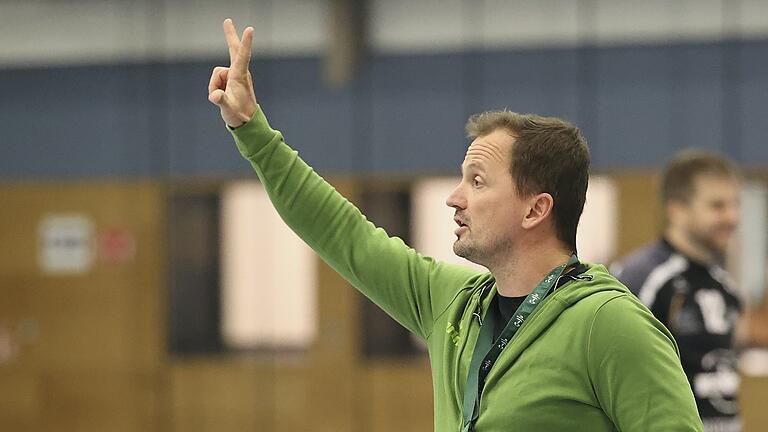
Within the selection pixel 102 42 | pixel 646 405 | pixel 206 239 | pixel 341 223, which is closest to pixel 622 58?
pixel 206 239

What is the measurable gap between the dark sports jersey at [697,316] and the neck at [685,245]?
20 mm

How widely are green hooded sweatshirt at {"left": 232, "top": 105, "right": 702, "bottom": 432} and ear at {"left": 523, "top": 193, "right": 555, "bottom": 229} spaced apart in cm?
12

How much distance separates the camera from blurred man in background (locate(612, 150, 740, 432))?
3.40 m

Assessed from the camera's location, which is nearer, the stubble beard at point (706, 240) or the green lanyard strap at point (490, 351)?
the green lanyard strap at point (490, 351)

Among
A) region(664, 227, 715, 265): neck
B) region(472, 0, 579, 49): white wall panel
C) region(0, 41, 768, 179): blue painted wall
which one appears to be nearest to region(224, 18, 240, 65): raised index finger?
region(664, 227, 715, 265): neck

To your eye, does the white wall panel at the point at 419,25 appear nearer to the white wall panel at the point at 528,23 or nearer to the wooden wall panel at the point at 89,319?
the white wall panel at the point at 528,23

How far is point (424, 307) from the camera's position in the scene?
217 centimetres

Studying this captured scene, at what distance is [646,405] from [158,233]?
669 centimetres

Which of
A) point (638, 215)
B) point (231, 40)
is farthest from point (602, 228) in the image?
point (231, 40)

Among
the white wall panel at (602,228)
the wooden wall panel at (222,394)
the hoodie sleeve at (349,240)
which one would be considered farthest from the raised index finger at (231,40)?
the wooden wall panel at (222,394)

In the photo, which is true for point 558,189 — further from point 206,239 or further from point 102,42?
point 102,42

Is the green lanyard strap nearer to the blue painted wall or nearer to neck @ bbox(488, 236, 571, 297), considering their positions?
neck @ bbox(488, 236, 571, 297)

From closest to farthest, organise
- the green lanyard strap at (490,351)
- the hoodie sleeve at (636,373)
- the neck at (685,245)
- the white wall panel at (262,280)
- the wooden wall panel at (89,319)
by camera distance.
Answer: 1. the hoodie sleeve at (636,373)
2. the green lanyard strap at (490,351)
3. the neck at (685,245)
4. the white wall panel at (262,280)
5. the wooden wall panel at (89,319)

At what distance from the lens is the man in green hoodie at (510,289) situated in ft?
5.60
